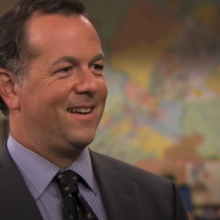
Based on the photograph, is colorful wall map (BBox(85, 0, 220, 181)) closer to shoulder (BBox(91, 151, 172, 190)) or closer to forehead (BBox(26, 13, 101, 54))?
shoulder (BBox(91, 151, 172, 190))

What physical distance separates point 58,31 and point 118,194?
0.47 meters

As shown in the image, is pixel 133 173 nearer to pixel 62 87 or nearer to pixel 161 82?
pixel 62 87

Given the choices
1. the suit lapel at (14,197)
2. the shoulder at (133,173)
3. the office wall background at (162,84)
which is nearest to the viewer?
the suit lapel at (14,197)

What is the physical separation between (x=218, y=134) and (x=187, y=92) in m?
0.38

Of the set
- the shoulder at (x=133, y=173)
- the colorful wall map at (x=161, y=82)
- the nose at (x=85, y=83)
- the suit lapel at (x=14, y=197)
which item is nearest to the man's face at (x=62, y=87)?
the nose at (x=85, y=83)

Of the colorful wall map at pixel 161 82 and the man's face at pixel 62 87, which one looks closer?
the man's face at pixel 62 87

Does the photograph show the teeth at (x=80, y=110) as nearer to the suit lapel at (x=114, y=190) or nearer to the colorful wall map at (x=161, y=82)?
the suit lapel at (x=114, y=190)

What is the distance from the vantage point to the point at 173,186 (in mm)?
1448

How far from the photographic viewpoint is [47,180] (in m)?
1.23

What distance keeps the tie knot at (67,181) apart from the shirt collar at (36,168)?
0.02 metres

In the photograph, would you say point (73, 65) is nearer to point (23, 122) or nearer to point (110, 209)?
point (23, 122)

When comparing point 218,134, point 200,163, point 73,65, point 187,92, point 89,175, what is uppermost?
point 73,65

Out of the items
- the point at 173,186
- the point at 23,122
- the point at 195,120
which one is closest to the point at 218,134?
the point at 195,120

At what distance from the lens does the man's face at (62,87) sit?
1.21 meters
